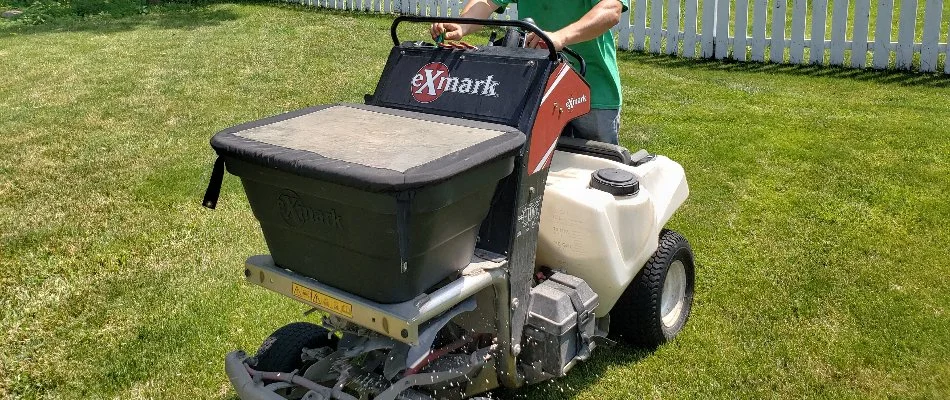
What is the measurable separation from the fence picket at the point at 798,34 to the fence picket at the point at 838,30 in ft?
0.99

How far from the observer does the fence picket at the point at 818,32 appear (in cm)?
887

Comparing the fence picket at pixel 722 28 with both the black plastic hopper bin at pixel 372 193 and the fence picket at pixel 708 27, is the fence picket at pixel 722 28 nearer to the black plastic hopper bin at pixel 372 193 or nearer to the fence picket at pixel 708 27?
the fence picket at pixel 708 27

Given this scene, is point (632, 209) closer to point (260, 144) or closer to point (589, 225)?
point (589, 225)

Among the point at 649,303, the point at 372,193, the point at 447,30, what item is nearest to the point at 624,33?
the point at 447,30

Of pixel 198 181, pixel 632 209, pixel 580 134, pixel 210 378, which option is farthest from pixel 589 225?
pixel 198 181

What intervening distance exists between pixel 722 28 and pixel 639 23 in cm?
102

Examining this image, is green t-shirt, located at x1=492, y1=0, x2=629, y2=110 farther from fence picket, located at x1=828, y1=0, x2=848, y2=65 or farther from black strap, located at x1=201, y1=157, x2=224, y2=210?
fence picket, located at x1=828, y1=0, x2=848, y2=65

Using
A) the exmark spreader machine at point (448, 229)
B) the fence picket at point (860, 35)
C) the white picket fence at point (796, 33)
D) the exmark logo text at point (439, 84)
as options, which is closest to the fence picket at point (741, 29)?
the white picket fence at point (796, 33)

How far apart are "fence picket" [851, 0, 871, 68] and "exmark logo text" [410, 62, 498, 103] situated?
7225mm

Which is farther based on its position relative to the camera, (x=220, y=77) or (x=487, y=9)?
(x=220, y=77)

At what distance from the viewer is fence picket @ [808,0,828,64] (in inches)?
349

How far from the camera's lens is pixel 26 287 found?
4152 mm

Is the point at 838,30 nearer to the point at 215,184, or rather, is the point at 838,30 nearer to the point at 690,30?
the point at 690,30

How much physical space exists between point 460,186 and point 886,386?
7.16ft
